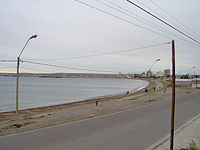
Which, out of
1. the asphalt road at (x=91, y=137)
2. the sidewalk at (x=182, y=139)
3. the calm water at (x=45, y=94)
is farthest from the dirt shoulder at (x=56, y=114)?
the calm water at (x=45, y=94)

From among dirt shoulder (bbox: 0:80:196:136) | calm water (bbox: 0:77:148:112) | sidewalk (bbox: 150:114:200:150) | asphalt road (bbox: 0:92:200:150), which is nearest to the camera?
sidewalk (bbox: 150:114:200:150)

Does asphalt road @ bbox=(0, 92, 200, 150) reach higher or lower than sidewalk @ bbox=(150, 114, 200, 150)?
lower

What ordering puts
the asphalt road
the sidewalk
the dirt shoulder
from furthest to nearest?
1. the dirt shoulder
2. the asphalt road
3. the sidewalk

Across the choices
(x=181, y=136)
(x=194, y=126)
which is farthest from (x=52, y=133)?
(x=194, y=126)

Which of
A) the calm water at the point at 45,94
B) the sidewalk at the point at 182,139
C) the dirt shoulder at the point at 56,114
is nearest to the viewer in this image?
the sidewalk at the point at 182,139

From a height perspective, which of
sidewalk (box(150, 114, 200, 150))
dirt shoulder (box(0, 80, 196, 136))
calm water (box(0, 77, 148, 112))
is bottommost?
calm water (box(0, 77, 148, 112))

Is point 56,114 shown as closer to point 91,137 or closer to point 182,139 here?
point 91,137

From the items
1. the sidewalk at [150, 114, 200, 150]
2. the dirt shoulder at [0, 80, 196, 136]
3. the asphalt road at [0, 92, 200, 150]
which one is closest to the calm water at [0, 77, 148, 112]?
the dirt shoulder at [0, 80, 196, 136]

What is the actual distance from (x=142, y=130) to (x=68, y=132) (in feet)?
13.3

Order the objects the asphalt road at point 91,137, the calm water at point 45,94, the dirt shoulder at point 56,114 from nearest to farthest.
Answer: the asphalt road at point 91,137 → the dirt shoulder at point 56,114 → the calm water at point 45,94

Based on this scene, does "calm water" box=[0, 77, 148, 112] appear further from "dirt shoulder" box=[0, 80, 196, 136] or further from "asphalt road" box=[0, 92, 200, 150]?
"asphalt road" box=[0, 92, 200, 150]

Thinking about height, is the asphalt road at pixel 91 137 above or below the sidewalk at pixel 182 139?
below

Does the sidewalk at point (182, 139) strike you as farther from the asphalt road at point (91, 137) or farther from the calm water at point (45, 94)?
the calm water at point (45, 94)

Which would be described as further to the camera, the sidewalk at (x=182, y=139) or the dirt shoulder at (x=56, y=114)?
the dirt shoulder at (x=56, y=114)
